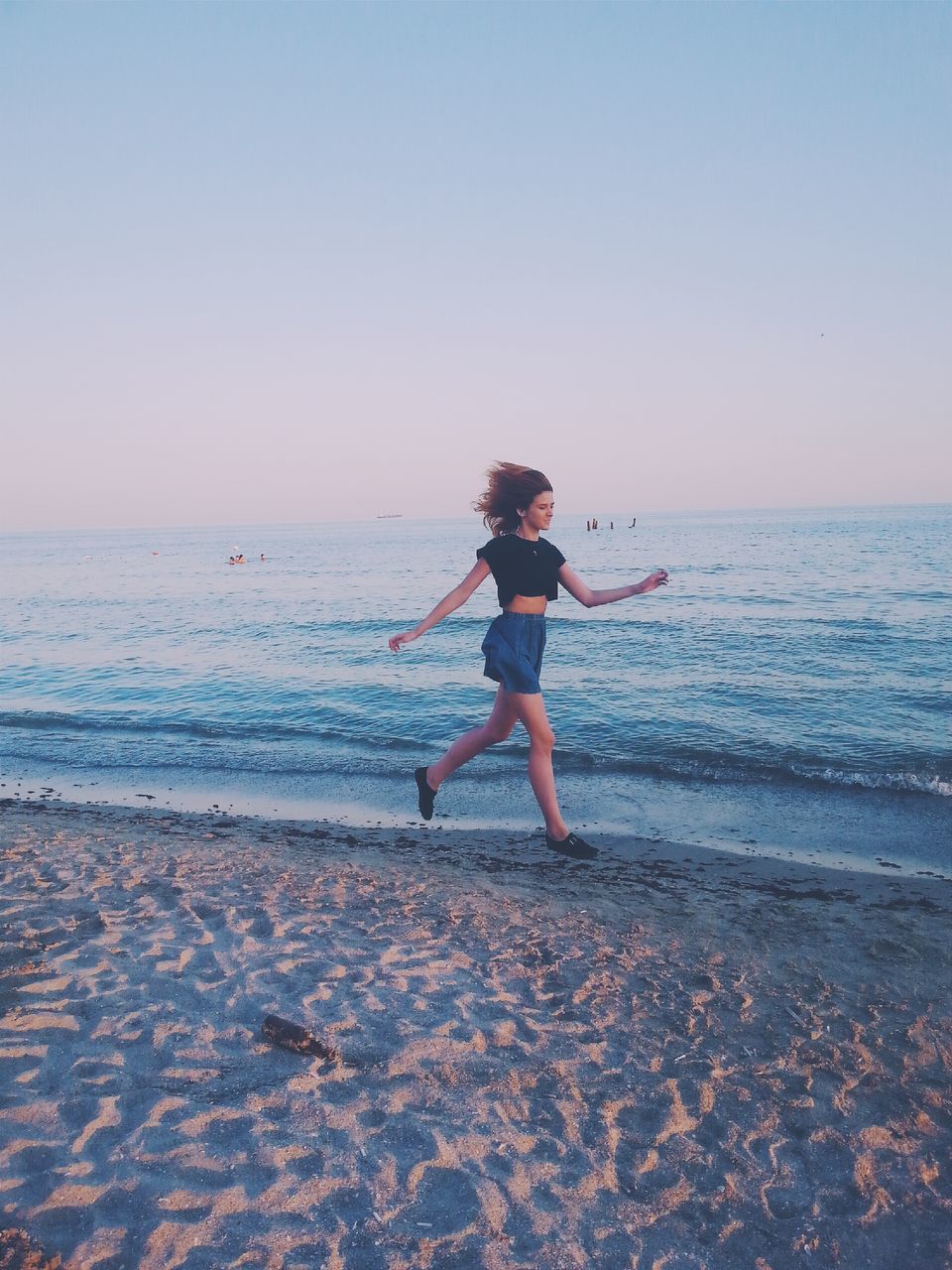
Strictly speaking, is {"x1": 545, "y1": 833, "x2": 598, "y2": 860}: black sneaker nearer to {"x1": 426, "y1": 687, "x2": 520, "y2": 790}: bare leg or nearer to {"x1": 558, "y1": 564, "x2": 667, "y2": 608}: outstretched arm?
{"x1": 426, "y1": 687, "x2": 520, "y2": 790}: bare leg

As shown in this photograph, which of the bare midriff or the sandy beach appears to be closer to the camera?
the sandy beach

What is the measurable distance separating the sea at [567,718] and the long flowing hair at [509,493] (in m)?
3.05

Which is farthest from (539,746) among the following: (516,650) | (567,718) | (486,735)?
(567,718)

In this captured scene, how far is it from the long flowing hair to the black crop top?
0.46ft

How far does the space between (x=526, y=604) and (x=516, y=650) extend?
345mm

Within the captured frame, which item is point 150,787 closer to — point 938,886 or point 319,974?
point 319,974

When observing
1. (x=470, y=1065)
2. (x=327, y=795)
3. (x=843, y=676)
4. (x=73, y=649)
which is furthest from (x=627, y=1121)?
(x=73, y=649)

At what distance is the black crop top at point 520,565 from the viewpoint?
5254 millimetres

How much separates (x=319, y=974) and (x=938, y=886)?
4705mm

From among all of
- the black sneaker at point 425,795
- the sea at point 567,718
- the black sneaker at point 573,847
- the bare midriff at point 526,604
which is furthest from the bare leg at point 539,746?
the sea at point 567,718

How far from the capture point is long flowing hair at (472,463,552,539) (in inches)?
204

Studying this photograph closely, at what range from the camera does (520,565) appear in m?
5.27

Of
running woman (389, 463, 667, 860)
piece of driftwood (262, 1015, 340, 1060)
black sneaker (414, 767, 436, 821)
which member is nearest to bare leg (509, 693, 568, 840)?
running woman (389, 463, 667, 860)

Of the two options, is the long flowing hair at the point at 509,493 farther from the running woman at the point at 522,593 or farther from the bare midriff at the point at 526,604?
the bare midriff at the point at 526,604
